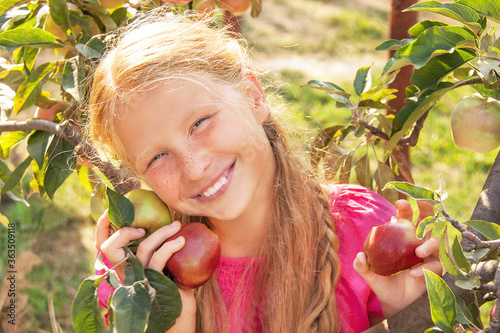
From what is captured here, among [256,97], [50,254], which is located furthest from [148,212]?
[50,254]

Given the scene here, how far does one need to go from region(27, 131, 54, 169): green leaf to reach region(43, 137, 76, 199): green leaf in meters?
0.02

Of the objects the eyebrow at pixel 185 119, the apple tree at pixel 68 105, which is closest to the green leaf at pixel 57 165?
the apple tree at pixel 68 105

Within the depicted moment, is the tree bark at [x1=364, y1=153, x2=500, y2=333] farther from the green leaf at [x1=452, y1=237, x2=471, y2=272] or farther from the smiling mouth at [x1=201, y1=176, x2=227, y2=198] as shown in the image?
the smiling mouth at [x1=201, y1=176, x2=227, y2=198]

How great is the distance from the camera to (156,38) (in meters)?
1.28

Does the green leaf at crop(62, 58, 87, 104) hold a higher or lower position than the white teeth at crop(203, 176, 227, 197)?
higher


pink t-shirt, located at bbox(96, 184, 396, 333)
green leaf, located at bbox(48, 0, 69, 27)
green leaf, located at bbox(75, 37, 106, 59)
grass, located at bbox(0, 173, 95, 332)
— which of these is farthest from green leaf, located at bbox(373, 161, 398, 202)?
grass, located at bbox(0, 173, 95, 332)

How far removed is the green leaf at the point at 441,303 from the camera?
843 millimetres

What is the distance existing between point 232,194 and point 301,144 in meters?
0.42

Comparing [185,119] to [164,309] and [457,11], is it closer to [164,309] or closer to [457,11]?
[164,309]

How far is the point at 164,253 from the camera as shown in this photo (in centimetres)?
108

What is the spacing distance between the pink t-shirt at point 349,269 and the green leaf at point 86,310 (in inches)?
20.4

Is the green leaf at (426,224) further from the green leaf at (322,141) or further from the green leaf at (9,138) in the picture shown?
the green leaf at (9,138)

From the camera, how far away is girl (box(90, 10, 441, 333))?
1.18 meters

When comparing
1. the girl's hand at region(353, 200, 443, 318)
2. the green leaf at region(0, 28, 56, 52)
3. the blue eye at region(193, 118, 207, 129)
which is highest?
the green leaf at region(0, 28, 56, 52)
